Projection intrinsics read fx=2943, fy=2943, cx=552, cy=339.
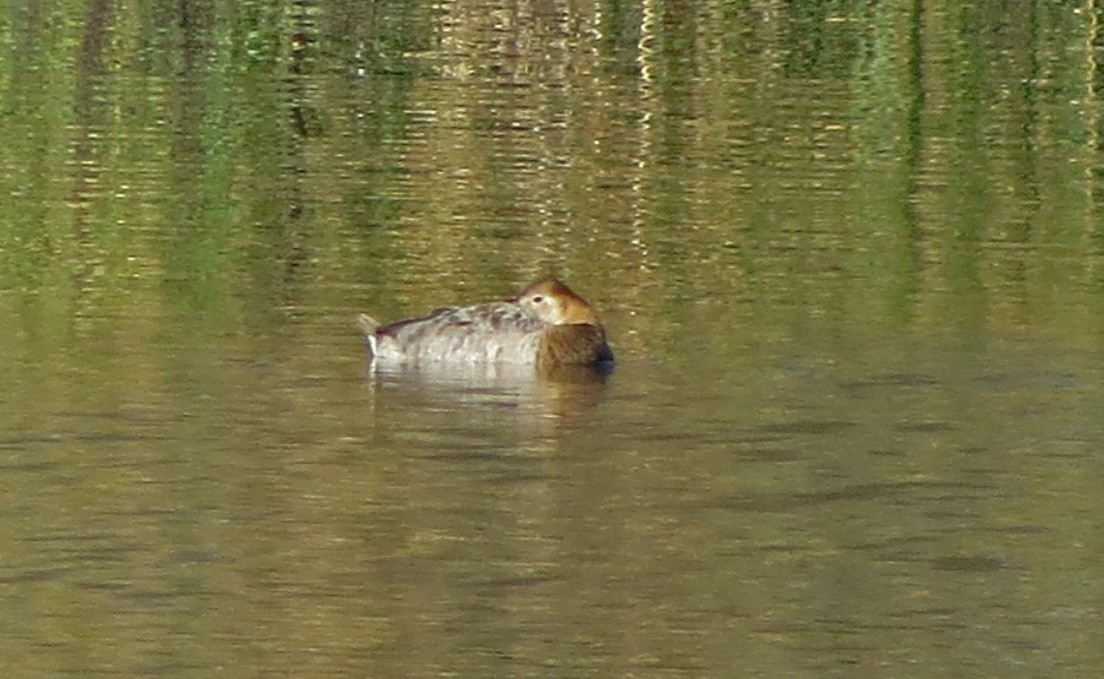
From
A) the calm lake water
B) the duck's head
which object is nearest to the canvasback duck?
the duck's head

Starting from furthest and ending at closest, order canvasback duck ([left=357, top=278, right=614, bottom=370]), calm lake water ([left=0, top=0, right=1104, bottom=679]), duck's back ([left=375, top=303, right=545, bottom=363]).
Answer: duck's back ([left=375, top=303, right=545, bottom=363])
canvasback duck ([left=357, top=278, right=614, bottom=370])
calm lake water ([left=0, top=0, right=1104, bottom=679])

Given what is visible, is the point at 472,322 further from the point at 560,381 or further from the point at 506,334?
the point at 560,381

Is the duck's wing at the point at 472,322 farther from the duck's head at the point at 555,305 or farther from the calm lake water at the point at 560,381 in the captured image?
the calm lake water at the point at 560,381

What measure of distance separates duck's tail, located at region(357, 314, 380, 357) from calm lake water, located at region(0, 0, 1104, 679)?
25cm

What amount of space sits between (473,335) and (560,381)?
534mm

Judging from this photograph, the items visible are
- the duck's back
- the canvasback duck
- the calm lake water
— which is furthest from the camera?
the duck's back

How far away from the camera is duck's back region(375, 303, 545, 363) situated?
12797 millimetres

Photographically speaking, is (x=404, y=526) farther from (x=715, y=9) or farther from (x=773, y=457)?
(x=715, y=9)

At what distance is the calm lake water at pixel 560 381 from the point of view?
8.78 metres

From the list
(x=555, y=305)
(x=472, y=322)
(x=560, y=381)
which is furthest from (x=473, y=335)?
(x=560, y=381)

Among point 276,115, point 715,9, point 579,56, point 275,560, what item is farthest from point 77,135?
point 275,560

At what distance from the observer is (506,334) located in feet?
42.4

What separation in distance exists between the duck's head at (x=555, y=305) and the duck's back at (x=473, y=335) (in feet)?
0.15

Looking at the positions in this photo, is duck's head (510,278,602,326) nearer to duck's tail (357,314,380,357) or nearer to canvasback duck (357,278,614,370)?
canvasback duck (357,278,614,370)
